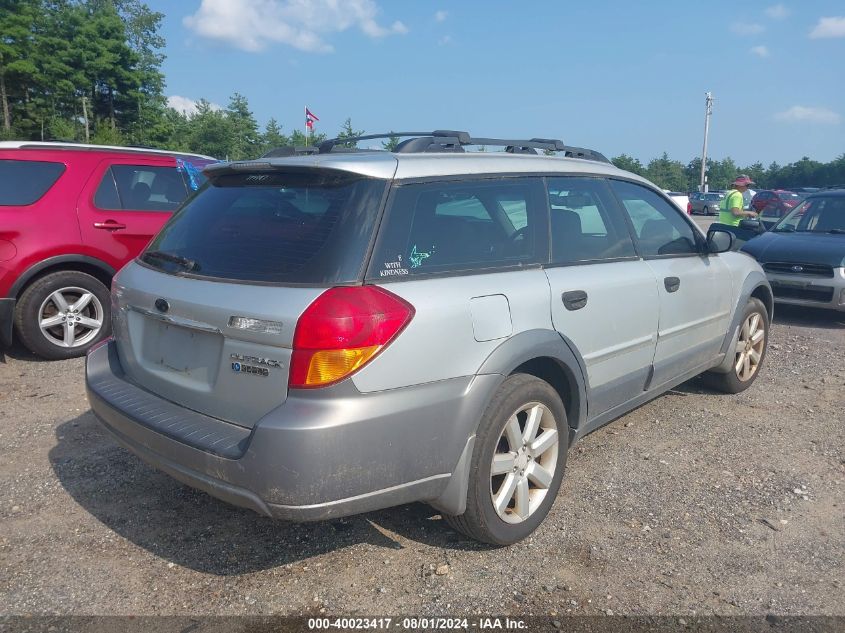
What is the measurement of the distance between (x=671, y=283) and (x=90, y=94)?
163 ft

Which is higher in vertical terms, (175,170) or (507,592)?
(175,170)

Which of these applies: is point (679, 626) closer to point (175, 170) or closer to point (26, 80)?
point (175, 170)

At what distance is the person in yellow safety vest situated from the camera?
1011cm

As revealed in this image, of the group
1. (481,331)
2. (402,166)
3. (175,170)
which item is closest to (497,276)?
(481,331)

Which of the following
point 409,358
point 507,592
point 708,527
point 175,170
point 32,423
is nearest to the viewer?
point 409,358

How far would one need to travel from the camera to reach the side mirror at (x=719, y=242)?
475 centimetres

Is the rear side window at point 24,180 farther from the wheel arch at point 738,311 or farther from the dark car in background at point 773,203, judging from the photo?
the dark car in background at point 773,203

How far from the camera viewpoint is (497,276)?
304cm

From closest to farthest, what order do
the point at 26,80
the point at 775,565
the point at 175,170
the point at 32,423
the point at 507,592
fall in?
1. the point at 507,592
2. the point at 775,565
3. the point at 32,423
4. the point at 175,170
5. the point at 26,80

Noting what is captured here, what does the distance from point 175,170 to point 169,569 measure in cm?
482

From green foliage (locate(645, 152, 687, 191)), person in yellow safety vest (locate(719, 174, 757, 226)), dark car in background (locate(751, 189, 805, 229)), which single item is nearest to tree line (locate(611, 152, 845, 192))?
green foliage (locate(645, 152, 687, 191))

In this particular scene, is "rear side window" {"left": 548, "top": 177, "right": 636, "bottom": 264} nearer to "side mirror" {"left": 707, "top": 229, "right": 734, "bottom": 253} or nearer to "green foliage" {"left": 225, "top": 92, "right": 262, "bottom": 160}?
"side mirror" {"left": 707, "top": 229, "right": 734, "bottom": 253}

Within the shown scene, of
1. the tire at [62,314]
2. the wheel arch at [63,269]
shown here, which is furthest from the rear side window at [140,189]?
the tire at [62,314]

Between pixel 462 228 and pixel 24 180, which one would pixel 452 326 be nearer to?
pixel 462 228
